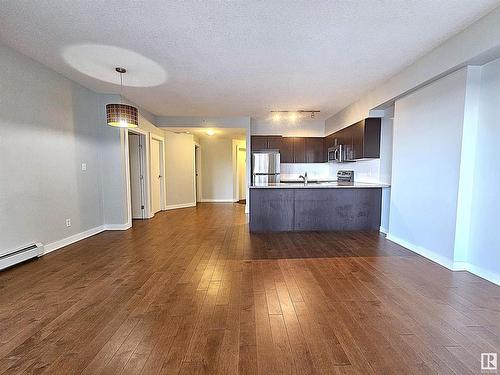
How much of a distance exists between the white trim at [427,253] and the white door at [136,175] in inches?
209

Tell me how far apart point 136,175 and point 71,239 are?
223cm

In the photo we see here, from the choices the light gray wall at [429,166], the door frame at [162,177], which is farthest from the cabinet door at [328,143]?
the door frame at [162,177]

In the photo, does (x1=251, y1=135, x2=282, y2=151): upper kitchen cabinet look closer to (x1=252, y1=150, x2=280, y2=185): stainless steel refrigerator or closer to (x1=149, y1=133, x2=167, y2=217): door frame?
(x1=252, y1=150, x2=280, y2=185): stainless steel refrigerator

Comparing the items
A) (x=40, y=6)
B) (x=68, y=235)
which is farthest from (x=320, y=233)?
(x=40, y=6)

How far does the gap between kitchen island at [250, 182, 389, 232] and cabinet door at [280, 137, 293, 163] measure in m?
2.36

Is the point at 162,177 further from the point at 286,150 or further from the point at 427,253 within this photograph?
the point at 427,253

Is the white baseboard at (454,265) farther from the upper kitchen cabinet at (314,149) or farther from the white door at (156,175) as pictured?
the white door at (156,175)

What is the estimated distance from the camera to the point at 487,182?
8.26 feet

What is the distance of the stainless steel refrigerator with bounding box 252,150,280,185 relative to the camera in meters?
6.40

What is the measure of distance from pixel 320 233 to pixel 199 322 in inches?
120

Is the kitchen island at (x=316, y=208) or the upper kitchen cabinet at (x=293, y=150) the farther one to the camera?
the upper kitchen cabinet at (x=293, y=150)

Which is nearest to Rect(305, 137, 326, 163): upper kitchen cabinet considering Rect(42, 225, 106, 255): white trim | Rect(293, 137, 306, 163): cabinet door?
Rect(293, 137, 306, 163): cabinet door

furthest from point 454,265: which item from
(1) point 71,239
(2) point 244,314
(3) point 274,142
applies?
(1) point 71,239

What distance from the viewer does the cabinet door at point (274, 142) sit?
6691mm
